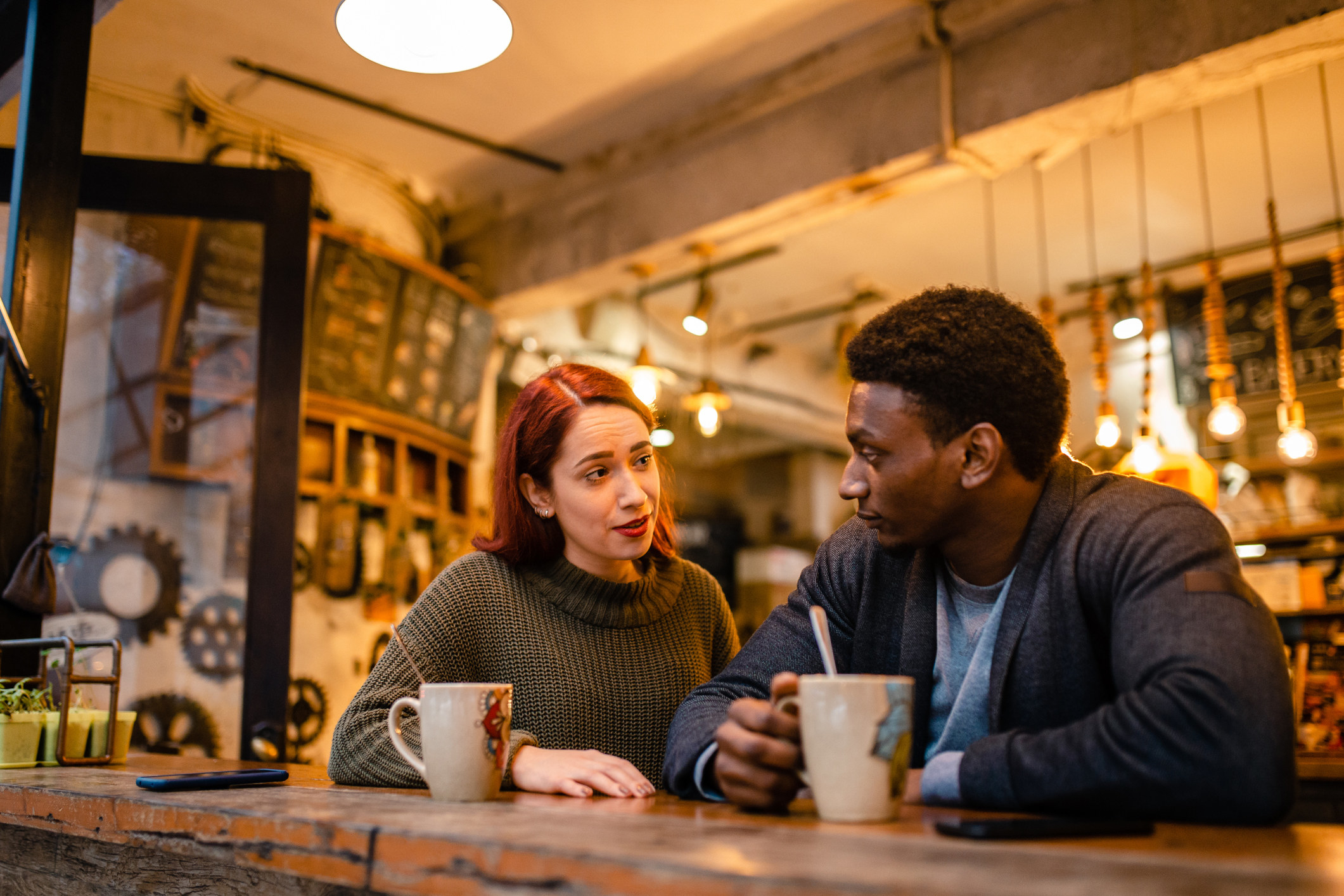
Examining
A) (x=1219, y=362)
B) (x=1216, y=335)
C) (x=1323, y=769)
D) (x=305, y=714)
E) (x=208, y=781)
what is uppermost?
(x=1216, y=335)

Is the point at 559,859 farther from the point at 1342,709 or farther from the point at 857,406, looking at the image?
the point at 1342,709

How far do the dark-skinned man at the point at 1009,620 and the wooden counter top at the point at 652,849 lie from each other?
2.5 inches

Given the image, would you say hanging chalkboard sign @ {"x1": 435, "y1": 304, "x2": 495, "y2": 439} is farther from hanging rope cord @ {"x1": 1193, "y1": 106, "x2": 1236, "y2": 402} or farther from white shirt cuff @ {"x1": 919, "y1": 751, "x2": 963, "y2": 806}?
white shirt cuff @ {"x1": 919, "y1": 751, "x2": 963, "y2": 806}

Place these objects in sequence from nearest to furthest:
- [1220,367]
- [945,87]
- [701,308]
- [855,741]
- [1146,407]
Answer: [855,741] → [945,87] → [1220,367] → [1146,407] → [701,308]

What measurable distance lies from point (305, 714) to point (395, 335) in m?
1.62

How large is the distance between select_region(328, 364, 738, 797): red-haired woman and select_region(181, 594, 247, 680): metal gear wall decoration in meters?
1.57

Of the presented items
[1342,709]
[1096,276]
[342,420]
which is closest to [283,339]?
[342,420]

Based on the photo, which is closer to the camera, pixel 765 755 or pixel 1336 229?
pixel 765 755

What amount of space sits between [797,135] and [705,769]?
3280 millimetres

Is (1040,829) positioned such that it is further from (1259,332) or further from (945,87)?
(1259,332)

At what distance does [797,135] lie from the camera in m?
4.05

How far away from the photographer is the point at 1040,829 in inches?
32.0

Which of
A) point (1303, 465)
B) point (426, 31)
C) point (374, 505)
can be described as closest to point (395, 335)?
point (374, 505)

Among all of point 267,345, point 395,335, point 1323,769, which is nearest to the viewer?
point 267,345
